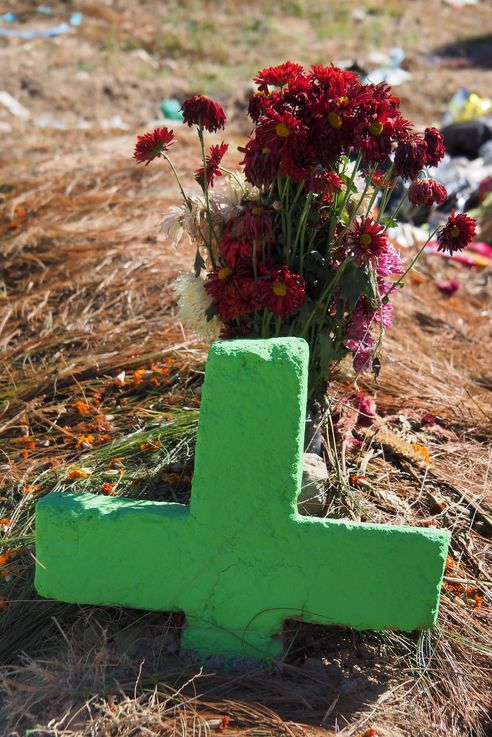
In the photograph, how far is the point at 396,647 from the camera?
212cm

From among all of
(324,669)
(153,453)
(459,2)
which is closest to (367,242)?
(153,453)

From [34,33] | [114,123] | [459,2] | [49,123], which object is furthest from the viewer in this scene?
[459,2]

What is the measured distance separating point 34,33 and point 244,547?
30.2ft

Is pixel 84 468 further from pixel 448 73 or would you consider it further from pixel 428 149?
pixel 448 73

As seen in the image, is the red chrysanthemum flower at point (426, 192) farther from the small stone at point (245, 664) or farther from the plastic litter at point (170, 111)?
the plastic litter at point (170, 111)

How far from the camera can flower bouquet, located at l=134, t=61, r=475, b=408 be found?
2037mm

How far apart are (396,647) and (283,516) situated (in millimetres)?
479

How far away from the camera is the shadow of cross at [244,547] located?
191 centimetres

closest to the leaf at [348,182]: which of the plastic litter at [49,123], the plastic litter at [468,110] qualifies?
the plastic litter at [49,123]

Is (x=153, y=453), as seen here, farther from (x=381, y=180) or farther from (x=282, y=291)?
(x=381, y=180)

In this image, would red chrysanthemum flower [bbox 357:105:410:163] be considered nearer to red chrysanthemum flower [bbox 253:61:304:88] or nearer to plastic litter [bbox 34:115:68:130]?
red chrysanthemum flower [bbox 253:61:304:88]

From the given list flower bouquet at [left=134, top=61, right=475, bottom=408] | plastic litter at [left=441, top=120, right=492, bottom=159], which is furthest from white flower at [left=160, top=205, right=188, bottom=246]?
plastic litter at [left=441, top=120, right=492, bottom=159]

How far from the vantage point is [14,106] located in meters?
7.75

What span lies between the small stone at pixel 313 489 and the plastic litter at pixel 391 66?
8458mm
